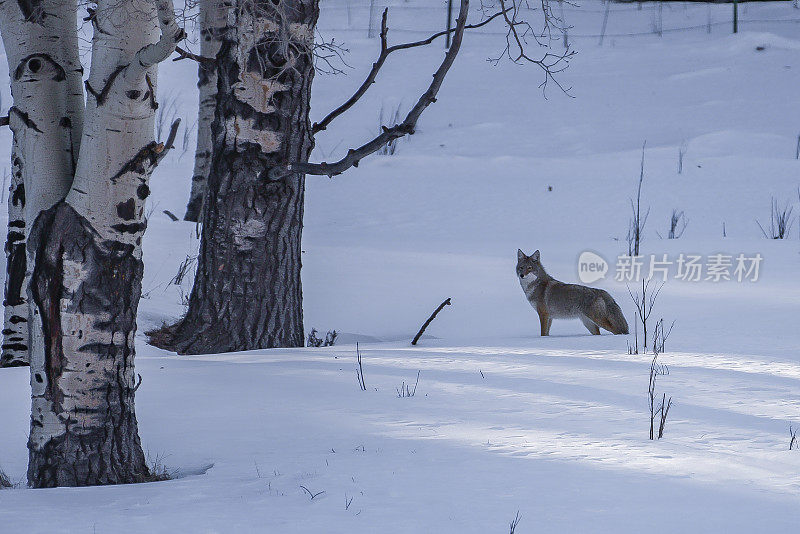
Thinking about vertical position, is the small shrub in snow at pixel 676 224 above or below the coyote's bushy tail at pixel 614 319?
above

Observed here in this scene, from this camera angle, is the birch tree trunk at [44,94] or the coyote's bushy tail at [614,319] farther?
the coyote's bushy tail at [614,319]

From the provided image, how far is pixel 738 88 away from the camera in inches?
589

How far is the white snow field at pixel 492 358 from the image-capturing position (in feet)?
7.44

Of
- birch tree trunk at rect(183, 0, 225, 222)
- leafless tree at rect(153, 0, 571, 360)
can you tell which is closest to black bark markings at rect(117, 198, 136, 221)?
leafless tree at rect(153, 0, 571, 360)

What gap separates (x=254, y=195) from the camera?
468 centimetres

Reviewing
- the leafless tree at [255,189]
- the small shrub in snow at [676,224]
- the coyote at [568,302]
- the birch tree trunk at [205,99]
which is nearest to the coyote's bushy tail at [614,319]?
the coyote at [568,302]

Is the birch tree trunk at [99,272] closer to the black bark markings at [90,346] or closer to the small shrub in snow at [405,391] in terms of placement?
the black bark markings at [90,346]

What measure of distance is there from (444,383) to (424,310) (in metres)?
2.83

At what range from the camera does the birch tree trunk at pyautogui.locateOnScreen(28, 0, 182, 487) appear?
2652mm

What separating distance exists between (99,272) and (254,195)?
2.03m

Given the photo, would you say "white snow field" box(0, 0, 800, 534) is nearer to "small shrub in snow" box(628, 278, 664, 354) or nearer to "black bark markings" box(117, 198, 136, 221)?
"small shrub in snow" box(628, 278, 664, 354)

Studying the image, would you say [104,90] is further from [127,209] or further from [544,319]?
[544,319]

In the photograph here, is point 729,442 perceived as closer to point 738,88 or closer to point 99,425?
point 99,425

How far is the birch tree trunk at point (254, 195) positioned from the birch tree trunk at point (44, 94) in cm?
155
